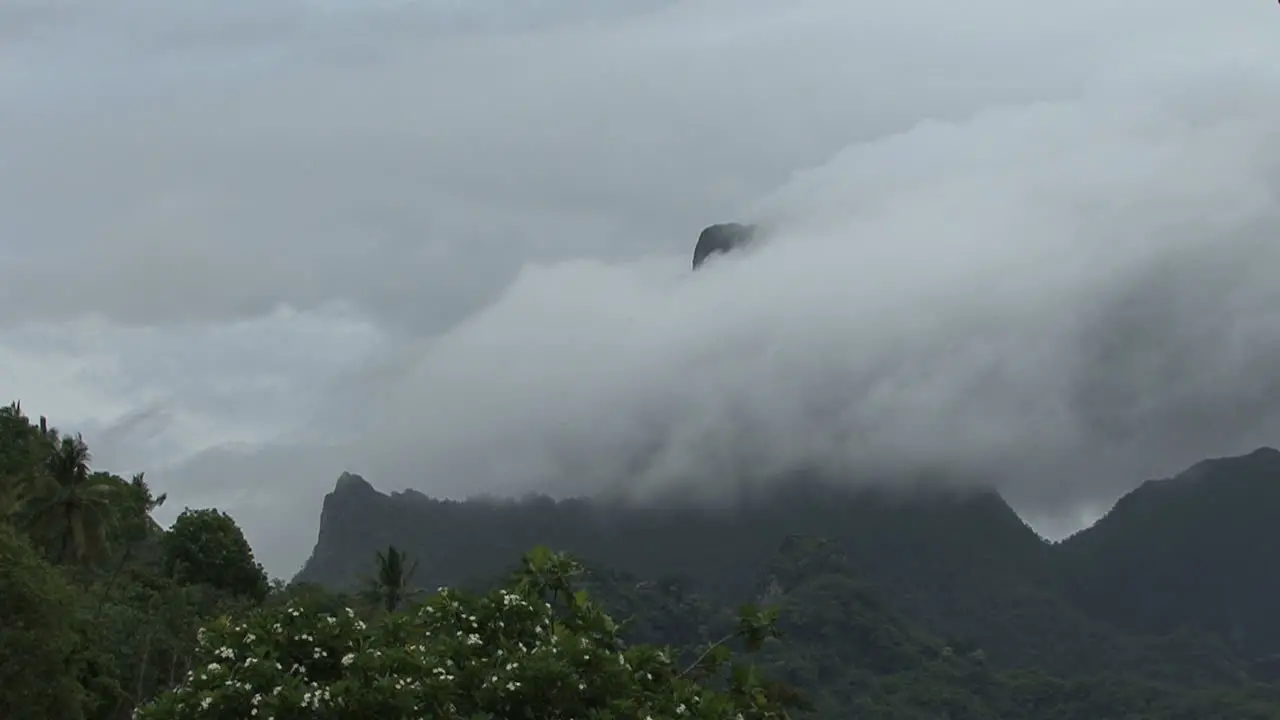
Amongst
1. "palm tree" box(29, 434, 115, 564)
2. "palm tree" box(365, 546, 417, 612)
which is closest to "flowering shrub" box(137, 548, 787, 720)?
"palm tree" box(29, 434, 115, 564)

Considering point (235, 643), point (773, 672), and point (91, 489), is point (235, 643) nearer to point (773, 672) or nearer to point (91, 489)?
point (91, 489)

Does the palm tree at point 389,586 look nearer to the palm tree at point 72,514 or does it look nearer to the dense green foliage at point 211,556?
the dense green foliage at point 211,556

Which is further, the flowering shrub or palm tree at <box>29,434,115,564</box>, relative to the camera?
palm tree at <box>29,434,115,564</box>

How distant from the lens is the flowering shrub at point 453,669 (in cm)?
2059

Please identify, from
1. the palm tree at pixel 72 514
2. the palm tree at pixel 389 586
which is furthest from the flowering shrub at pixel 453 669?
the palm tree at pixel 389 586

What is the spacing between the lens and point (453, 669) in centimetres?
2139

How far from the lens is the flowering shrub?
2059 cm

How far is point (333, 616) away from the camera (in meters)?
23.0

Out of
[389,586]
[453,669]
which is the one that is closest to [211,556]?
[389,586]

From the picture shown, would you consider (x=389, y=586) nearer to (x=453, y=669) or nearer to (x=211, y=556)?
(x=211, y=556)

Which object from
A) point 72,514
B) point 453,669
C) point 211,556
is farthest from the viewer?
point 211,556

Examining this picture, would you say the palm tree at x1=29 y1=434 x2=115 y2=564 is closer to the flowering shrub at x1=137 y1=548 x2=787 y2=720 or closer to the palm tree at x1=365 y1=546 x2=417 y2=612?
the palm tree at x1=365 y1=546 x2=417 y2=612

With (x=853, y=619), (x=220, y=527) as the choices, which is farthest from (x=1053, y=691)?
(x=220, y=527)

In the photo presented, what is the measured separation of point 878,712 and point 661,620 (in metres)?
27.0
